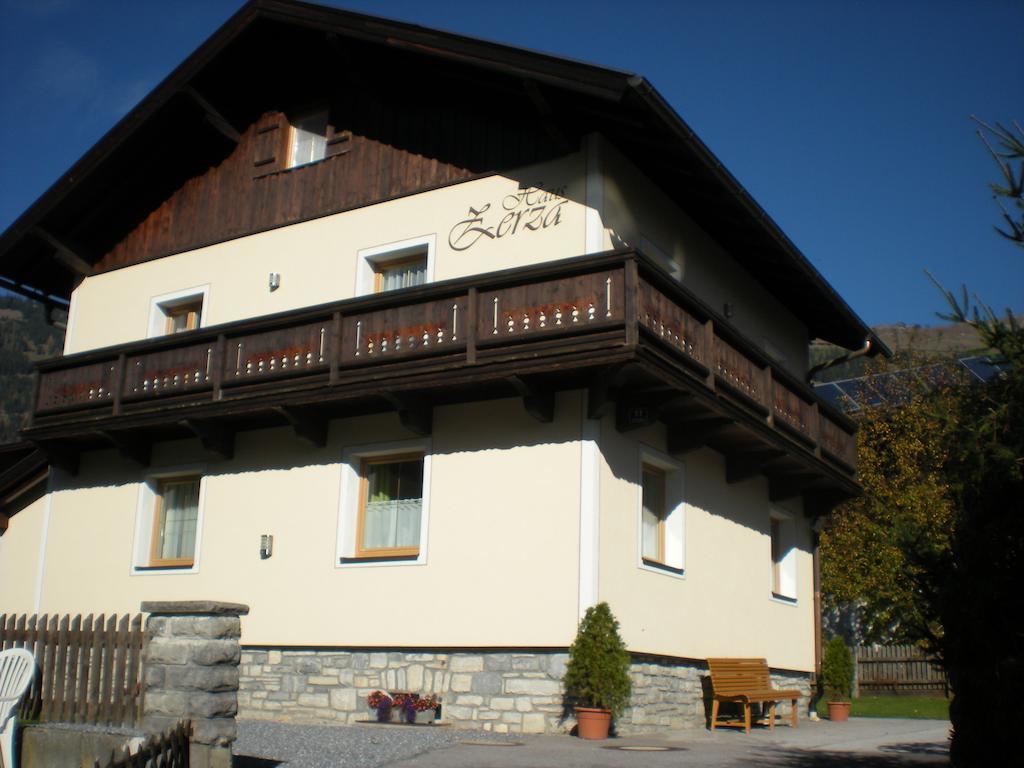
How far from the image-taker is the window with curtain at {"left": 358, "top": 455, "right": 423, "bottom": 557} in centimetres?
1474

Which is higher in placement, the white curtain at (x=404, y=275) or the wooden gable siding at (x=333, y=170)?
the wooden gable siding at (x=333, y=170)

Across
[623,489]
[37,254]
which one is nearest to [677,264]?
[623,489]

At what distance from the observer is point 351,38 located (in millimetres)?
16281

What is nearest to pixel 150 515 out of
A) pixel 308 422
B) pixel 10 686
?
pixel 308 422

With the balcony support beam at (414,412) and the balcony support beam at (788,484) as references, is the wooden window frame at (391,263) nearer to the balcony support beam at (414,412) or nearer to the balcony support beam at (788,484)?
the balcony support beam at (414,412)

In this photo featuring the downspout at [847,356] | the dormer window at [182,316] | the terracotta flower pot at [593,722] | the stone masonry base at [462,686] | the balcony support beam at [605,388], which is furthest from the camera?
the downspout at [847,356]

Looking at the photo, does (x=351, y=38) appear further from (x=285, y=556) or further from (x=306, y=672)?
(x=306, y=672)

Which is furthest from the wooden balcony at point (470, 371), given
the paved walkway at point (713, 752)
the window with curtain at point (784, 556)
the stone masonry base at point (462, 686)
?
the paved walkway at point (713, 752)

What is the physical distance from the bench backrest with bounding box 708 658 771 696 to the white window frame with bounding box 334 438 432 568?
4099mm

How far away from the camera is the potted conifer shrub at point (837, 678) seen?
720 inches

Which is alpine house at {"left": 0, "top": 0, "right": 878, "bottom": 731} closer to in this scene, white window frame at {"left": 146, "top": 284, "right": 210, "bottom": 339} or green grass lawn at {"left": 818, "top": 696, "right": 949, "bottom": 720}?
white window frame at {"left": 146, "top": 284, "right": 210, "bottom": 339}

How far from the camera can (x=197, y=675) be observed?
29.0ft

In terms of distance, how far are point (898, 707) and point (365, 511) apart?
13.3m

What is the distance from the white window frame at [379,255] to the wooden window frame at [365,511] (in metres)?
2.28
